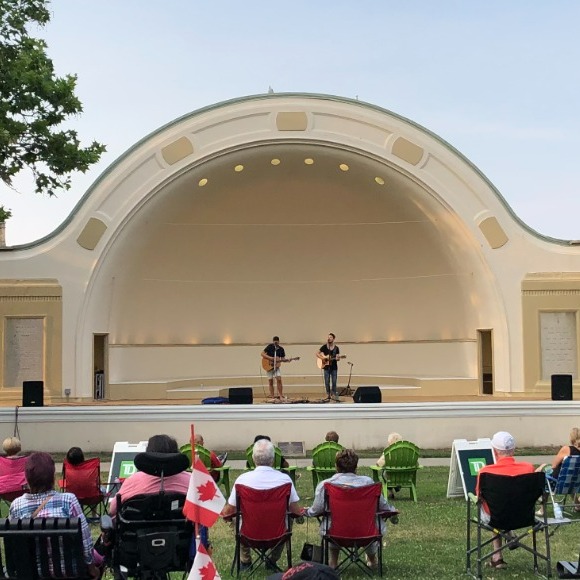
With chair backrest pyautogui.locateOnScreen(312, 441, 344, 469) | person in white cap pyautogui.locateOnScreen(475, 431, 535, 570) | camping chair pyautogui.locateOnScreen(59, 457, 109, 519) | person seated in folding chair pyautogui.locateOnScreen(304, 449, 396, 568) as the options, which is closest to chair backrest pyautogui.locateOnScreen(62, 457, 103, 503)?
camping chair pyautogui.locateOnScreen(59, 457, 109, 519)

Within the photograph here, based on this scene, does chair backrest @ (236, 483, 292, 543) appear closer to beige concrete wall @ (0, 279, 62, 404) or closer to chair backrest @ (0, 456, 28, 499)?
chair backrest @ (0, 456, 28, 499)

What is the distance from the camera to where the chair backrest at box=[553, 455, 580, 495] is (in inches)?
410

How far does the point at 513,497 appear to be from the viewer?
7703 mm

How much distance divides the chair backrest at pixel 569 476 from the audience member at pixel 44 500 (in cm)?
600

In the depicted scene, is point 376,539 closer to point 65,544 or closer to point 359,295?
point 65,544

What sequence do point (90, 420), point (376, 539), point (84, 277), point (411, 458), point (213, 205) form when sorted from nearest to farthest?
point (376, 539), point (411, 458), point (90, 420), point (84, 277), point (213, 205)

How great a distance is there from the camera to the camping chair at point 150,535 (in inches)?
248

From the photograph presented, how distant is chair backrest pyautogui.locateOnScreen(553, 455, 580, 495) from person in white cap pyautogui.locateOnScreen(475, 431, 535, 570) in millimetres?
2200

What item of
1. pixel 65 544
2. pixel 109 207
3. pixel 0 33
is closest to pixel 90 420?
pixel 109 207

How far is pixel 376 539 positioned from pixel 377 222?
18228 mm

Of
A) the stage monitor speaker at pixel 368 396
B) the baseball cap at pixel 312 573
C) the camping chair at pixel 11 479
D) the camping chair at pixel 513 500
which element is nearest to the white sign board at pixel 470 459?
the camping chair at pixel 513 500

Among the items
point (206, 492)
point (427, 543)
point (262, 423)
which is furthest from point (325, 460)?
point (262, 423)

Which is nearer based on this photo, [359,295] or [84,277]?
[84,277]

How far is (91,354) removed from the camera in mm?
22453
